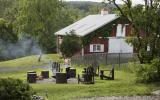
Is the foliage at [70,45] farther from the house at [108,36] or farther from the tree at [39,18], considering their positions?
the tree at [39,18]

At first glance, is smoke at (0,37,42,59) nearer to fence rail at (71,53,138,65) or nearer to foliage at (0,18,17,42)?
foliage at (0,18,17,42)

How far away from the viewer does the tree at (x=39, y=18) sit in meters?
62.0

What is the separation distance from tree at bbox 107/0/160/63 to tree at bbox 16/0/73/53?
30.0 meters

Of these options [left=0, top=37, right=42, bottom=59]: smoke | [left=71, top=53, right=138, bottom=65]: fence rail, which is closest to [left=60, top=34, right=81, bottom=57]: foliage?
[left=71, top=53, right=138, bottom=65]: fence rail

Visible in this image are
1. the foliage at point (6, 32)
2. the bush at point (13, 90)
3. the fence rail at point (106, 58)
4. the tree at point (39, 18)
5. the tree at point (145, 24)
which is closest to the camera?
the bush at point (13, 90)

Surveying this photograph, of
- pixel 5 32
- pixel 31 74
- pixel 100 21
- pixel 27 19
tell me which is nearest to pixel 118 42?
pixel 100 21

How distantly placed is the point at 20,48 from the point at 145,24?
44.4m

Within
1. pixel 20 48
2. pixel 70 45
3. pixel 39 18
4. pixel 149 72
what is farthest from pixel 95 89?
pixel 20 48

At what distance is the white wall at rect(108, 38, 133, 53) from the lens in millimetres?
56500

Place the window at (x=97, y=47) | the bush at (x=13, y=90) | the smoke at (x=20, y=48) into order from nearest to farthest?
the bush at (x=13, y=90) → the window at (x=97, y=47) → the smoke at (x=20, y=48)

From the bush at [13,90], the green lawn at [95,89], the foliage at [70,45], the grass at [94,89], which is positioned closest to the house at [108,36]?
the foliage at [70,45]

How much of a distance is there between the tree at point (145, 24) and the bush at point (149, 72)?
1.91 meters

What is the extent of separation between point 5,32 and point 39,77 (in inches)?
1501

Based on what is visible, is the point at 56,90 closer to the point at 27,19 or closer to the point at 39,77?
the point at 39,77
